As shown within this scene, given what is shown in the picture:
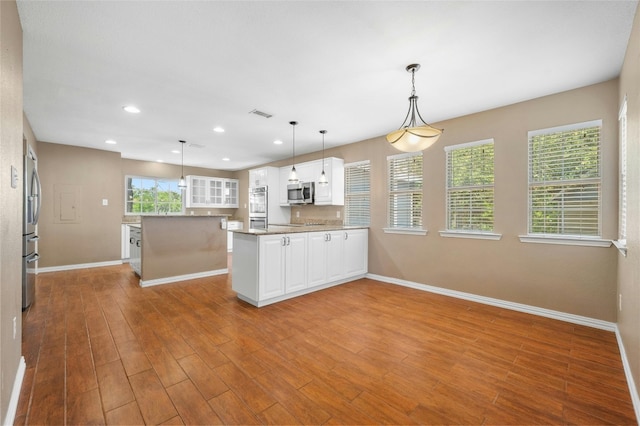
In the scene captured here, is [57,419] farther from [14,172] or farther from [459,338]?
[459,338]

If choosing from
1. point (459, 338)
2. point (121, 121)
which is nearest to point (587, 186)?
point (459, 338)

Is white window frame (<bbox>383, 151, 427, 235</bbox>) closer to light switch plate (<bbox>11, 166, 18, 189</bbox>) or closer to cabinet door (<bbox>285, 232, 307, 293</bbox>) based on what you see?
cabinet door (<bbox>285, 232, 307, 293</bbox>)

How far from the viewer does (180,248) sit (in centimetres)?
496

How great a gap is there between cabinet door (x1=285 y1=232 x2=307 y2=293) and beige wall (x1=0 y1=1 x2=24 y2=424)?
2522mm

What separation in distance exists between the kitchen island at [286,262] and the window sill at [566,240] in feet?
8.12

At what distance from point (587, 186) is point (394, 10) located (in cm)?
287

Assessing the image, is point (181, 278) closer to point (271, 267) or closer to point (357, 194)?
point (271, 267)

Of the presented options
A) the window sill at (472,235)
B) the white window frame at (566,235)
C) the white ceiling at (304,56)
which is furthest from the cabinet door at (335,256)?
the white window frame at (566,235)

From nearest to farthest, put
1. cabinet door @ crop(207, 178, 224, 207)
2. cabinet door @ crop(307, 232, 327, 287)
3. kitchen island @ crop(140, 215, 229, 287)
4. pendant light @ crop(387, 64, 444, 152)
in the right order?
pendant light @ crop(387, 64, 444, 152), cabinet door @ crop(307, 232, 327, 287), kitchen island @ crop(140, 215, 229, 287), cabinet door @ crop(207, 178, 224, 207)

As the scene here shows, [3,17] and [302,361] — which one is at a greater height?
[3,17]

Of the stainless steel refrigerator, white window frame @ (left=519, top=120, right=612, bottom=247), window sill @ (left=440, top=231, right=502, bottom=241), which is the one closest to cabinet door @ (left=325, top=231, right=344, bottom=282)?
window sill @ (left=440, top=231, right=502, bottom=241)

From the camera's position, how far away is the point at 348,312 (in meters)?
3.41

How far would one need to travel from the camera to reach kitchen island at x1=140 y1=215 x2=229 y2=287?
4.64 m

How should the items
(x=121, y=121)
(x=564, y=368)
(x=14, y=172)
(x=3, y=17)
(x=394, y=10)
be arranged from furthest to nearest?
(x=121, y=121)
(x=564, y=368)
(x=394, y=10)
(x=14, y=172)
(x=3, y=17)
